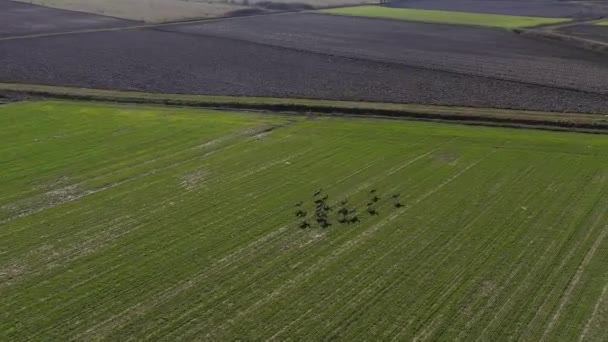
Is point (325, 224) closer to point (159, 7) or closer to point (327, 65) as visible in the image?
point (327, 65)

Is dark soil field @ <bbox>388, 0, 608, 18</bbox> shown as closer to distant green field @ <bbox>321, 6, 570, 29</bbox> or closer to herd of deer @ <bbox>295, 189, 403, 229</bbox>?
distant green field @ <bbox>321, 6, 570, 29</bbox>


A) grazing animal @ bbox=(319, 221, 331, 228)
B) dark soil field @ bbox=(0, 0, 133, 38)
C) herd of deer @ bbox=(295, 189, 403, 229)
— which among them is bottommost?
grazing animal @ bbox=(319, 221, 331, 228)

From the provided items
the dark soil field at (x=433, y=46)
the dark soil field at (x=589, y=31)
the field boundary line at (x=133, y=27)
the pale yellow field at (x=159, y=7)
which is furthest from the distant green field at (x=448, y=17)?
the field boundary line at (x=133, y=27)

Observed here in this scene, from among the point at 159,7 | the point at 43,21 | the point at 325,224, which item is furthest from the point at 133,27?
the point at 325,224

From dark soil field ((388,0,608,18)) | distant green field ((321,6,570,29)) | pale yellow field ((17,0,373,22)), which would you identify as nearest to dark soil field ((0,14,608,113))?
distant green field ((321,6,570,29))

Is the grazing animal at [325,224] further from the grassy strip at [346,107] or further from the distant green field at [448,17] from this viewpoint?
the distant green field at [448,17]

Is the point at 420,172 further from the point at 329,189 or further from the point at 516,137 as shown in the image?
the point at 516,137
